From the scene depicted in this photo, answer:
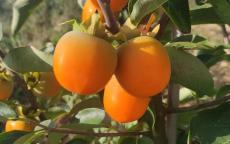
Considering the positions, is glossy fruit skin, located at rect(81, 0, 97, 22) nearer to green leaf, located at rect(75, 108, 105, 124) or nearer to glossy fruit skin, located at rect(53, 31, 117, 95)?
glossy fruit skin, located at rect(53, 31, 117, 95)

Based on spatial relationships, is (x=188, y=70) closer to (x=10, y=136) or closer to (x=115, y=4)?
(x=115, y=4)

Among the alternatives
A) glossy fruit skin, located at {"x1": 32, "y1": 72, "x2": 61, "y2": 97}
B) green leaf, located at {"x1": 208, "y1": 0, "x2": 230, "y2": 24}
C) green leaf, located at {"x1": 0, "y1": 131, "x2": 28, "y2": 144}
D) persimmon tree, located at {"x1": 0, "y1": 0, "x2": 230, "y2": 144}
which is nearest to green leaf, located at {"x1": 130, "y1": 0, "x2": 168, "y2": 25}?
persimmon tree, located at {"x1": 0, "y1": 0, "x2": 230, "y2": 144}

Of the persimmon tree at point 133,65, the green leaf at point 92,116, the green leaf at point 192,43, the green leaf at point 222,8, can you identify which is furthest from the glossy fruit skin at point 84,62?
the green leaf at point 92,116

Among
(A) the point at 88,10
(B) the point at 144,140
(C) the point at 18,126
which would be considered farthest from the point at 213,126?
(C) the point at 18,126

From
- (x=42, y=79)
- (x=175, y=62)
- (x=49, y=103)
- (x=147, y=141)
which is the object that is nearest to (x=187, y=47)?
(x=175, y=62)

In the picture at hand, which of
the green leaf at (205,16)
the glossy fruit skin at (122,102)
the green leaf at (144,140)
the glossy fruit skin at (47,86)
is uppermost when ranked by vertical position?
the green leaf at (205,16)

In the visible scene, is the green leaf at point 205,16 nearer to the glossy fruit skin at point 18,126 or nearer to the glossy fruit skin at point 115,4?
the glossy fruit skin at point 115,4

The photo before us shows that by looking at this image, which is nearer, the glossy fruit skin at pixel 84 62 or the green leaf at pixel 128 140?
the glossy fruit skin at pixel 84 62
